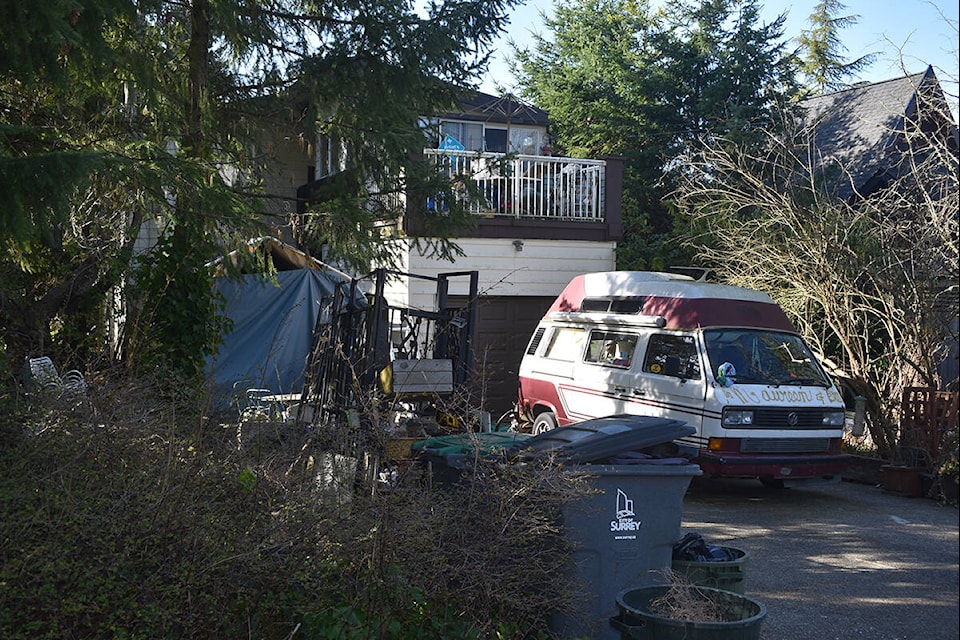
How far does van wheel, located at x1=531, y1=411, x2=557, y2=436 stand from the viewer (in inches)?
521

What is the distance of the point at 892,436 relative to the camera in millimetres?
12664

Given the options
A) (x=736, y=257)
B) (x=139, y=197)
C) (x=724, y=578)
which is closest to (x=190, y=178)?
(x=139, y=197)

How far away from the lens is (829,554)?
29.0 feet

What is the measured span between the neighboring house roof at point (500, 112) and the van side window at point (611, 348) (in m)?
8.13

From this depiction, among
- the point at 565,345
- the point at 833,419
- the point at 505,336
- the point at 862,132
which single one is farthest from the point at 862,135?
the point at 833,419

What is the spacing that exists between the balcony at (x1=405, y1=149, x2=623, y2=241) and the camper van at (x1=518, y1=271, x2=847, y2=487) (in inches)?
170

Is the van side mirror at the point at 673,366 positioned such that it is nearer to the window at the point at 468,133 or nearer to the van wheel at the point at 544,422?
the van wheel at the point at 544,422

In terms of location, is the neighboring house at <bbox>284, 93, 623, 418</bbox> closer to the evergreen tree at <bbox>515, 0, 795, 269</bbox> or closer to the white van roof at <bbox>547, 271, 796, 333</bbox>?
the evergreen tree at <bbox>515, 0, 795, 269</bbox>

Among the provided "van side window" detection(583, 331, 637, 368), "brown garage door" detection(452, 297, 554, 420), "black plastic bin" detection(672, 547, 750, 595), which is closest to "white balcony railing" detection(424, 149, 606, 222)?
"brown garage door" detection(452, 297, 554, 420)

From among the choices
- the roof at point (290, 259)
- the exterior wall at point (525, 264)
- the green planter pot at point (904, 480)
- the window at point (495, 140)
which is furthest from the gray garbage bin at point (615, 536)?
the window at point (495, 140)

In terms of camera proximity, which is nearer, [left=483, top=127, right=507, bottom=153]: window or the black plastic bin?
the black plastic bin

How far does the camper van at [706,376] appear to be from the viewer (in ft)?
35.7

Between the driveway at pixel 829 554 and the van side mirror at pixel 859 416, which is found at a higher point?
the van side mirror at pixel 859 416

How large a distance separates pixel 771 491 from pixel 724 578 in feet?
22.4
